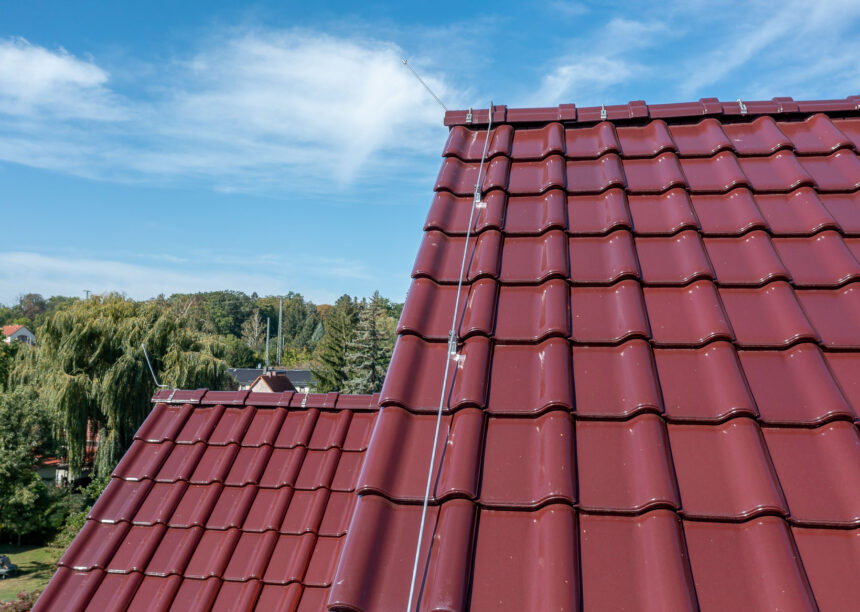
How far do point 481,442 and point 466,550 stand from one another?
319 mm

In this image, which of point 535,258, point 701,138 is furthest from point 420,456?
point 701,138

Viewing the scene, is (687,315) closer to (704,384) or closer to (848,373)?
(704,384)

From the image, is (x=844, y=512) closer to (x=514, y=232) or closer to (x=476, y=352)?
(x=476, y=352)

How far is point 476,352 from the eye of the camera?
1.83 metres

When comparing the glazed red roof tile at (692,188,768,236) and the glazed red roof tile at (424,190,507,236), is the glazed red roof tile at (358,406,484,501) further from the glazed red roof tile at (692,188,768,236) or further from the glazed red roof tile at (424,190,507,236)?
the glazed red roof tile at (692,188,768,236)

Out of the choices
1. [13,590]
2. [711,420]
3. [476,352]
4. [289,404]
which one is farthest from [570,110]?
[13,590]

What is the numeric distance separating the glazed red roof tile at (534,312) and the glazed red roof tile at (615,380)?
12 cm

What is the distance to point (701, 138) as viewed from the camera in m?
2.77

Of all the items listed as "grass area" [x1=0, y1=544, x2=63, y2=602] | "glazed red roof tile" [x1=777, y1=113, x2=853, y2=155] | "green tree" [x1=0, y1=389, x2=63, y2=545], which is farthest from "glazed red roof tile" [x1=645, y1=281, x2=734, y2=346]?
"green tree" [x1=0, y1=389, x2=63, y2=545]

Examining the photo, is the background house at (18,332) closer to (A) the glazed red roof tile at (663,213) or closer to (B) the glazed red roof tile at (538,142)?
(B) the glazed red roof tile at (538,142)

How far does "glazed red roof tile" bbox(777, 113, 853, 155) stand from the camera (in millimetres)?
2598

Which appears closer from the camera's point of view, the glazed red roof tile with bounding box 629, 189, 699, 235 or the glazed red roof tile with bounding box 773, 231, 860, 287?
the glazed red roof tile with bounding box 773, 231, 860, 287

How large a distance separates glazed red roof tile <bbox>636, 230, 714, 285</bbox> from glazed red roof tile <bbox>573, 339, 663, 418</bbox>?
37cm

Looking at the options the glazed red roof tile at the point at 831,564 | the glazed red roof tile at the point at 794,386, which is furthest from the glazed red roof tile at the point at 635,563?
the glazed red roof tile at the point at 794,386
